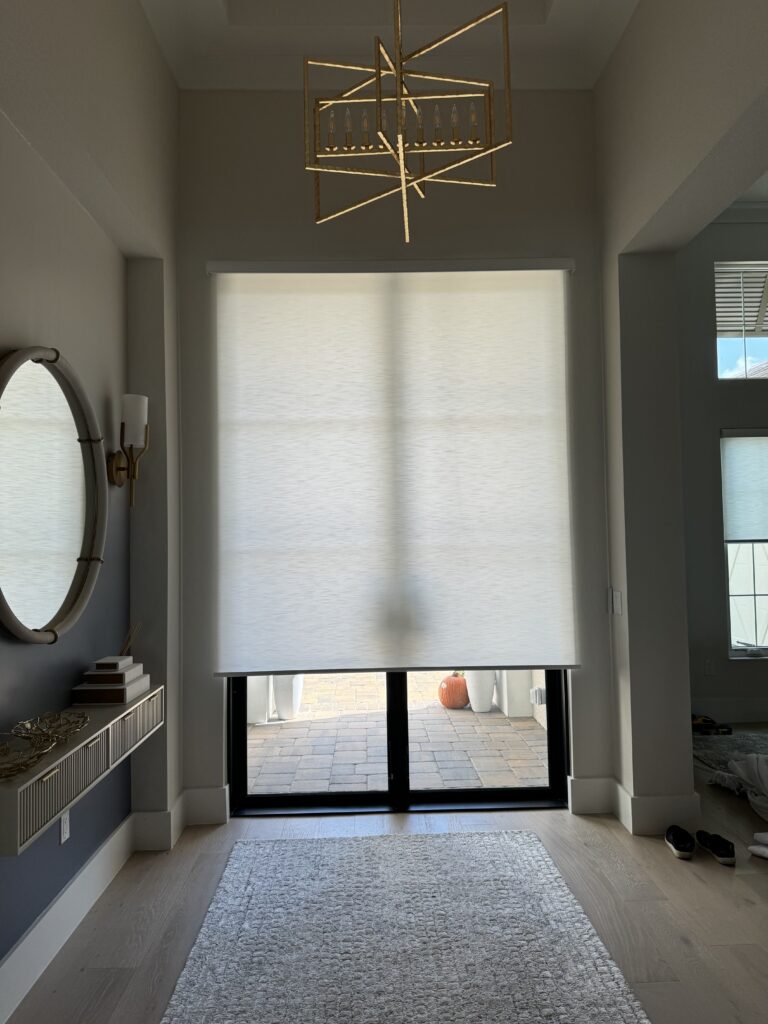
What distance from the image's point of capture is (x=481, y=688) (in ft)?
12.8

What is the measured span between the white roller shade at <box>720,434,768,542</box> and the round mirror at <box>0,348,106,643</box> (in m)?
4.63

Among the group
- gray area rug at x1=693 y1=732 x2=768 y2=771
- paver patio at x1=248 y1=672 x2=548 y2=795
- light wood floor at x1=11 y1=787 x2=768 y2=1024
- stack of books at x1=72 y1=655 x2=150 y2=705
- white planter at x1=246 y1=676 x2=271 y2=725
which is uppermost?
stack of books at x1=72 y1=655 x2=150 y2=705

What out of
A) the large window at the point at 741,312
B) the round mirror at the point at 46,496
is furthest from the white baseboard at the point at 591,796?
the large window at the point at 741,312

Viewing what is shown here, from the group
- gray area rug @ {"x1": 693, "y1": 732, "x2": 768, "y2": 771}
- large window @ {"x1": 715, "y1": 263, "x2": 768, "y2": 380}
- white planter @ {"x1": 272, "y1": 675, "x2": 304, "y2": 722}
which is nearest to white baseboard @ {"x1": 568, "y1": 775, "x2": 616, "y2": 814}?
gray area rug @ {"x1": 693, "y1": 732, "x2": 768, "y2": 771}

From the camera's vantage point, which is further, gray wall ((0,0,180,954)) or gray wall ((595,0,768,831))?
gray wall ((595,0,768,831))

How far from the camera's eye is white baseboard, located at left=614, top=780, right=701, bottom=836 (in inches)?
137

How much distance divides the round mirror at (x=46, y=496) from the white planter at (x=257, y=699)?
4.24ft

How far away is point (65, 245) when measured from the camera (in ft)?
9.02

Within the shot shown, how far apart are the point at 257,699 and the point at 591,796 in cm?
172

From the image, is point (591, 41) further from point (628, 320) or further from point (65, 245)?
point (65, 245)

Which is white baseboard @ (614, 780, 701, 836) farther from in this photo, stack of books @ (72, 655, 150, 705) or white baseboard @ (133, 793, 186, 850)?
stack of books @ (72, 655, 150, 705)

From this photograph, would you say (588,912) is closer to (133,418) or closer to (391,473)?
(391,473)

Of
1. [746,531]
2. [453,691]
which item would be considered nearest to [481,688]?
[453,691]

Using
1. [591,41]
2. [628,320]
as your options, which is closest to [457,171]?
[591,41]
